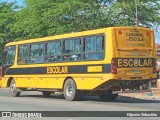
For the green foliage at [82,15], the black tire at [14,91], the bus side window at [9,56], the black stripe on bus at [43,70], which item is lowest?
the black tire at [14,91]

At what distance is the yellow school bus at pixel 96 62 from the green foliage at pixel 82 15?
1716 cm

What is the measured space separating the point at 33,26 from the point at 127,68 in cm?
2572

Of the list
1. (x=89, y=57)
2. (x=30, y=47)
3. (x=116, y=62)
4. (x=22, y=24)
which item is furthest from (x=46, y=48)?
(x=22, y=24)

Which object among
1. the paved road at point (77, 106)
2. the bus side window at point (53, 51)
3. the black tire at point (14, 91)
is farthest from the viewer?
the black tire at point (14, 91)

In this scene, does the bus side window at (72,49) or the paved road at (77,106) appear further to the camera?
the bus side window at (72,49)

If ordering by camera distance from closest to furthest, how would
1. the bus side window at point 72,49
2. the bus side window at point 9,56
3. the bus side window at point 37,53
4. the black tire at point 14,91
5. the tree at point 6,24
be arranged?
the bus side window at point 72,49 < the bus side window at point 37,53 < the black tire at point 14,91 < the bus side window at point 9,56 < the tree at point 6,24

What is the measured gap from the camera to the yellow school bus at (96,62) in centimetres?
2089

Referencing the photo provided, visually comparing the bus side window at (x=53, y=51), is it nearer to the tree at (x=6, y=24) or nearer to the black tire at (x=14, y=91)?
the black tire at (x=14, y=91)

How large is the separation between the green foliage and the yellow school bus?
17156mm

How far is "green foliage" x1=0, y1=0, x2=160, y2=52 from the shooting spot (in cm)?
4181

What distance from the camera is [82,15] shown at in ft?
140

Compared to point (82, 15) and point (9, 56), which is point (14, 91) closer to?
point (9, 56)

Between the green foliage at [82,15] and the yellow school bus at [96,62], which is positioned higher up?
the green foliage at [82,15]

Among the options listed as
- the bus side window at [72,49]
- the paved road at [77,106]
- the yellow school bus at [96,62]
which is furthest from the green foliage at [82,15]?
the paved road at [77,106]
